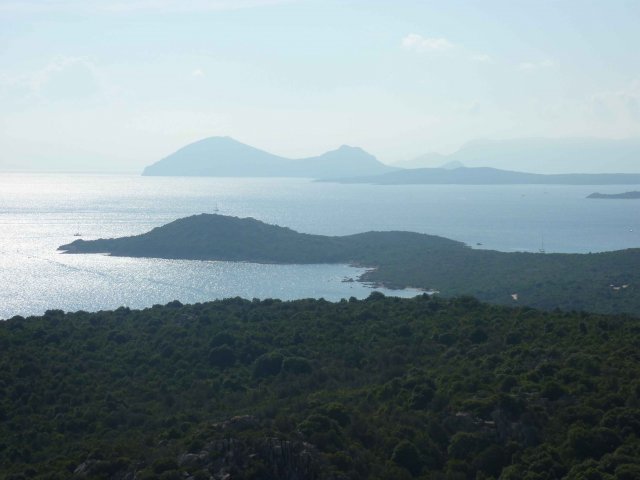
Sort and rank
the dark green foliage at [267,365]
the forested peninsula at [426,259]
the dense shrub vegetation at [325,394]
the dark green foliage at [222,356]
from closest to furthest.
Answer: the dense shrub vegetation at [325,394]
the dark green foliage at [267,365]
the dark green foliage at [222,356]
the forested peninsula at [426,259]

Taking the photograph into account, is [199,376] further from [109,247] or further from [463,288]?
[109,247]

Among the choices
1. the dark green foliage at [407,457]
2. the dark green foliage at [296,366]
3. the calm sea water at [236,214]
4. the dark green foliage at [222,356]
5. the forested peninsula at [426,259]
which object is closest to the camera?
the dark green foliage at [407,457]

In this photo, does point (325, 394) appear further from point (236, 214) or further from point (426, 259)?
point (236, 214)

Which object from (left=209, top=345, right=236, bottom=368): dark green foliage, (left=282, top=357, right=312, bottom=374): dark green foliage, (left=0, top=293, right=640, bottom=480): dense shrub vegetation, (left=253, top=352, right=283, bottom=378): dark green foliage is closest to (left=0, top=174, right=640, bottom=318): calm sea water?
(left=0, top=293, right=640, bottom=480): dense shrub vegetation

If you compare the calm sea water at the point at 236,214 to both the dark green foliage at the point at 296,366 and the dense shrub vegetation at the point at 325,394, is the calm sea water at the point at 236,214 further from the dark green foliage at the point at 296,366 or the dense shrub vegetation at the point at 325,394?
the dark green foliage at the point at 296,366

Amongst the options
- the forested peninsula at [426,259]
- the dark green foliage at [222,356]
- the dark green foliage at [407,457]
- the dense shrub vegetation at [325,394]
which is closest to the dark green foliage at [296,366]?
the dense shrub vegetation at [325,394]

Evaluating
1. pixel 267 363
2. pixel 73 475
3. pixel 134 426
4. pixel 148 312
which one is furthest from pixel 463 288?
pixel 73 475
